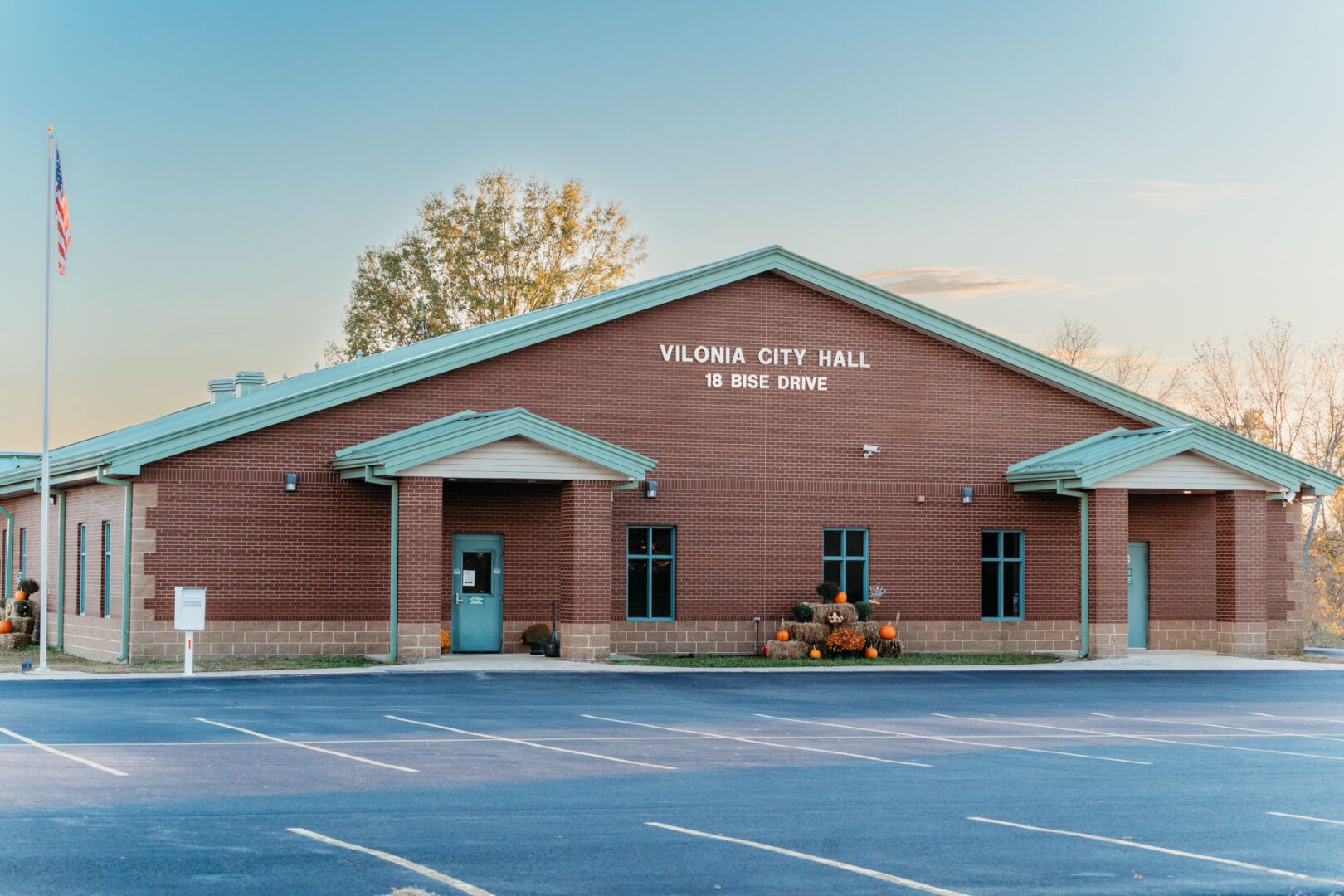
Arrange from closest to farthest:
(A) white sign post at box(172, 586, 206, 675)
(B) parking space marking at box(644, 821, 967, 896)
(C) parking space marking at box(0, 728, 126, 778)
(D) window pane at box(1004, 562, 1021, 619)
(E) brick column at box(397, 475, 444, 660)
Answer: (B) parking space marking at box(644, 821, 967, 896)
(C) parking space marking at box(0, 728, 126, 778)
(A) white sign post at box(172, 586, 206, 675)
(E) brick column at box(397, 475, 444, 660)
(D) window pane at box(1004, 562, 1021, 619)

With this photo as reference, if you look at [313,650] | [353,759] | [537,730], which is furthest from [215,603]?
[353,759]

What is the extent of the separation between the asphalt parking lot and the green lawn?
21.1 feet

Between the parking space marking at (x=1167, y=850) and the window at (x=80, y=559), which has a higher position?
the window at (x=80, y=559)

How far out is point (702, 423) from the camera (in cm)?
3262

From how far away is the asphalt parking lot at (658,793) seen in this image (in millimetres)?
10602

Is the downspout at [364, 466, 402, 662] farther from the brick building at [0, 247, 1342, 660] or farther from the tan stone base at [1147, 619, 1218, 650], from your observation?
the tan stone base at [1147, 619, 1218, 650]

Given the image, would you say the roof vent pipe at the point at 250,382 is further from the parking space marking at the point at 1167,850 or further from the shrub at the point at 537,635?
the parking space marking at the point at 1167,850

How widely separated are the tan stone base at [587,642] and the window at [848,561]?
18.2ft

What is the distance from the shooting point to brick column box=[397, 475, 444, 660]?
2881cm

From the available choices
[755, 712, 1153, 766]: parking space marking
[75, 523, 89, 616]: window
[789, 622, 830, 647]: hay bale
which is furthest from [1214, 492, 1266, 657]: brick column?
[75, 523, 89, 616]: window

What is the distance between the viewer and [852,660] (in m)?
31.3

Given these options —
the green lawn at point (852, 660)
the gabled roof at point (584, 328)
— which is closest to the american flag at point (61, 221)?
the gabled roof at point (584, 328)

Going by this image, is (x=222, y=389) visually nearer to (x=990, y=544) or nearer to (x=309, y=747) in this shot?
(x=990, y=544)

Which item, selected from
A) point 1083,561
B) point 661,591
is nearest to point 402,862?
point 661,591
